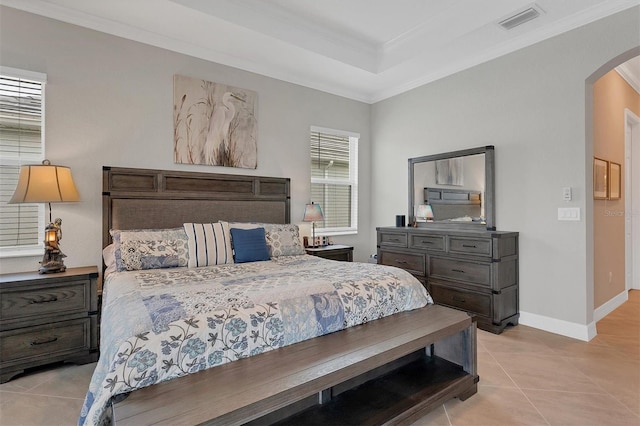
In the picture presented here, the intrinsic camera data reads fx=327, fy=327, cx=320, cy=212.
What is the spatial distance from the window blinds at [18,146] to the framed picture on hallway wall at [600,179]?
523 centimetres

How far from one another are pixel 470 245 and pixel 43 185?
12.5 ft

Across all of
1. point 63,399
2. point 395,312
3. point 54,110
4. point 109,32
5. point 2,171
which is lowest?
point 63,399

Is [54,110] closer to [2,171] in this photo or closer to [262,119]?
[2,171]

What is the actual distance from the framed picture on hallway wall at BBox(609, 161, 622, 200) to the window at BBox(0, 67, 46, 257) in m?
5.76

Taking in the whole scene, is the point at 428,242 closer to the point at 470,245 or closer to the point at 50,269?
the point at 470,245

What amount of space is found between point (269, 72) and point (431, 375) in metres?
3.64

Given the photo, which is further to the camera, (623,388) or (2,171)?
(2,171)

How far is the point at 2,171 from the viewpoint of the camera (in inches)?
107

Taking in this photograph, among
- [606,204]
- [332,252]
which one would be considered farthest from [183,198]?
[606,204]

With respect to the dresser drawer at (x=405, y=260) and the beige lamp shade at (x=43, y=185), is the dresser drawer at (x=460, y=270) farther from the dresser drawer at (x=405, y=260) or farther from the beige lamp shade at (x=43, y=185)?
the beige lamp shade at (x=43, y=185)

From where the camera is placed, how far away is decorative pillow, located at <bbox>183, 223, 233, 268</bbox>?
285 cm

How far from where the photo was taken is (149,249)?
269cm

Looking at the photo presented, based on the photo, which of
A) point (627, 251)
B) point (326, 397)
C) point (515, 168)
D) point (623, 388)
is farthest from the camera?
point (627, 251)

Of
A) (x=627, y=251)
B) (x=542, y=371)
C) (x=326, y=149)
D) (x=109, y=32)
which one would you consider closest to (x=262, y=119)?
(x=326, y=149)
